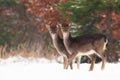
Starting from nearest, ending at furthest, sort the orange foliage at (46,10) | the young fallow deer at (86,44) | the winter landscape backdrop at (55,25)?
the winter landscape backdrop at (55,25), the young fallow deer at (86,44), the orange foliage at (46,10)

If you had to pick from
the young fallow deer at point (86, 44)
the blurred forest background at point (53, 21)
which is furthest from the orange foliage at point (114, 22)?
the young fallow deer at point (86, 44)

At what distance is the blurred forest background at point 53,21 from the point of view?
16453 mm

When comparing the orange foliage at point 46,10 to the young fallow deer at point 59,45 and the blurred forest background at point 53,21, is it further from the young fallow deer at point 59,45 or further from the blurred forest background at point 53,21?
the young fallow deer at point 59,45

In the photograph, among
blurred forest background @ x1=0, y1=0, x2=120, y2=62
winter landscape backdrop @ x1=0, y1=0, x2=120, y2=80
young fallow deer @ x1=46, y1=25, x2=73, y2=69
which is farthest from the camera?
blurred forest background @ x1=0, y1=0, x2=120, y2=62

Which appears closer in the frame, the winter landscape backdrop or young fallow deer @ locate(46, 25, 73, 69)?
the winter landscape backdrop

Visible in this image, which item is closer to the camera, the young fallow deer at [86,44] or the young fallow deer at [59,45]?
the young fallow deer at [86,44]

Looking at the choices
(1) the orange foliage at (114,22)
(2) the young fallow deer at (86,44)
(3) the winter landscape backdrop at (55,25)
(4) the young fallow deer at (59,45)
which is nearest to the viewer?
(3) the winter landscape backdrop at (55,25)

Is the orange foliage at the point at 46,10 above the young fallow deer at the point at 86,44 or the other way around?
the other way around

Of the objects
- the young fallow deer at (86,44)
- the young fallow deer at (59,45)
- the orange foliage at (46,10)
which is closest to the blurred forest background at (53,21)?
the orange foliage at (46,10)

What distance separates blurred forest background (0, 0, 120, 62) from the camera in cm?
1645

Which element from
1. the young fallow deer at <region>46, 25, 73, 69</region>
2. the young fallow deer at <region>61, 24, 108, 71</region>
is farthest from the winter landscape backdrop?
the young fallow deer at <region>61, 24, 108, 71</region>

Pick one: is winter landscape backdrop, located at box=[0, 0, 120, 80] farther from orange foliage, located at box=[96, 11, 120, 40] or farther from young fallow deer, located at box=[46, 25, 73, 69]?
young fallow deer, located at box=[46, 25, 73, 69]

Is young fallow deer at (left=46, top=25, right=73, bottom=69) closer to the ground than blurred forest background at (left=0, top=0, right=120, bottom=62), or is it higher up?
higher up

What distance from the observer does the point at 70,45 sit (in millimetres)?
12836
